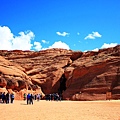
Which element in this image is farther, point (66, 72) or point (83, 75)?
point (66, 72)

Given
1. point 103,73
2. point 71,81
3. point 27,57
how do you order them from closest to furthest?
point 103,73 < point 71,81 < point 27,57

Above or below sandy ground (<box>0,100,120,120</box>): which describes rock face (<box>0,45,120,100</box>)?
above

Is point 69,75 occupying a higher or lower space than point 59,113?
higher

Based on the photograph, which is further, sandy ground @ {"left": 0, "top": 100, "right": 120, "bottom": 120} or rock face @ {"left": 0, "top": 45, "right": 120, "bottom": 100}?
rock face @ {"left": 0, "top": 45, "right": 120, "bottom": 100}

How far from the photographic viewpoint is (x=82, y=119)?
15688 millimetres

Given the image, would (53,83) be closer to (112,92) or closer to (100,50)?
(100,50)

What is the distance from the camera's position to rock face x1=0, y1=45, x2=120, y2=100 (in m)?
44.7

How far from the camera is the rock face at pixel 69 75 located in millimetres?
44719

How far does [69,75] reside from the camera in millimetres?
57875

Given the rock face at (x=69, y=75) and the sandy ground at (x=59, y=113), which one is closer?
the sandy ground at (x=59, y=113)

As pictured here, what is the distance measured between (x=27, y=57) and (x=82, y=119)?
2473 inches

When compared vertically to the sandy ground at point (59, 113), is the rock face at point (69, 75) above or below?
above

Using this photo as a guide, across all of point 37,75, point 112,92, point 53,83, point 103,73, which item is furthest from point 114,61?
point 37,75

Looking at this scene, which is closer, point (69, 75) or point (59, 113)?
point (59, 113)
